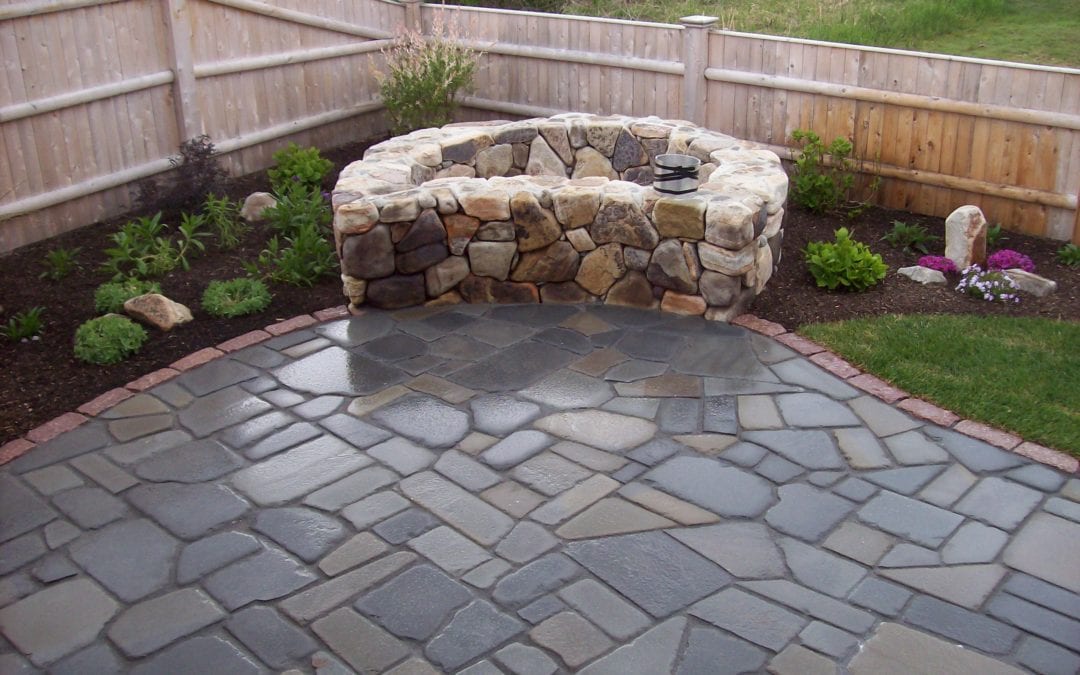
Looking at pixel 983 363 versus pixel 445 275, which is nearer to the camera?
pixel 983 363

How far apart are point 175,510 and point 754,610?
247 centimetres

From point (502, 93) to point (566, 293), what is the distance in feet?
12.4

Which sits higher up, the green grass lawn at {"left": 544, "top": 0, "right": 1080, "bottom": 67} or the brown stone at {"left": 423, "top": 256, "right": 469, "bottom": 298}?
the green grass lawn at {"left": 544, "top": 0, "right": 1080, "bottom": 67}

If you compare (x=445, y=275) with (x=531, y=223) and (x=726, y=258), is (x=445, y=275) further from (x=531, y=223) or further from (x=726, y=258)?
(x=726, y=258)

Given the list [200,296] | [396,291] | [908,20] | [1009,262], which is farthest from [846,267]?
[908,20]

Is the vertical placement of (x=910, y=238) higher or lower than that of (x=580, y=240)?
lower

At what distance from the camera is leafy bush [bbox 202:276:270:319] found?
249 inches

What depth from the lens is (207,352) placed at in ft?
19.3

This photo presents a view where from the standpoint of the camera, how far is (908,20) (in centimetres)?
1099

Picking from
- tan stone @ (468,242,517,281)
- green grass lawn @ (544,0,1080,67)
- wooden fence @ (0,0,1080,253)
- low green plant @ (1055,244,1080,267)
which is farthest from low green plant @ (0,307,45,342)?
green grass lawn @ (544,0,1080,67)

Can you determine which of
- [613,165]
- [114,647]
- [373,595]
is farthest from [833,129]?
[114,647]

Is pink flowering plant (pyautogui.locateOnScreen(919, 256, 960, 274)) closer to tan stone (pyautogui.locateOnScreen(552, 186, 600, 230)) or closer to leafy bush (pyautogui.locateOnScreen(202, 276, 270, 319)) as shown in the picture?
tan stone (pyautogui.locateOnScreen(552, 186, 600, 230))

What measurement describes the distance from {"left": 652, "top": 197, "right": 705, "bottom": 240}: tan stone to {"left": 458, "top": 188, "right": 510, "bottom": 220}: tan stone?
916mm

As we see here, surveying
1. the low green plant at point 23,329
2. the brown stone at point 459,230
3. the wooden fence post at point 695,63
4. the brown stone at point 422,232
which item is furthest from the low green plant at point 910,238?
the low green plant at point 23,329
